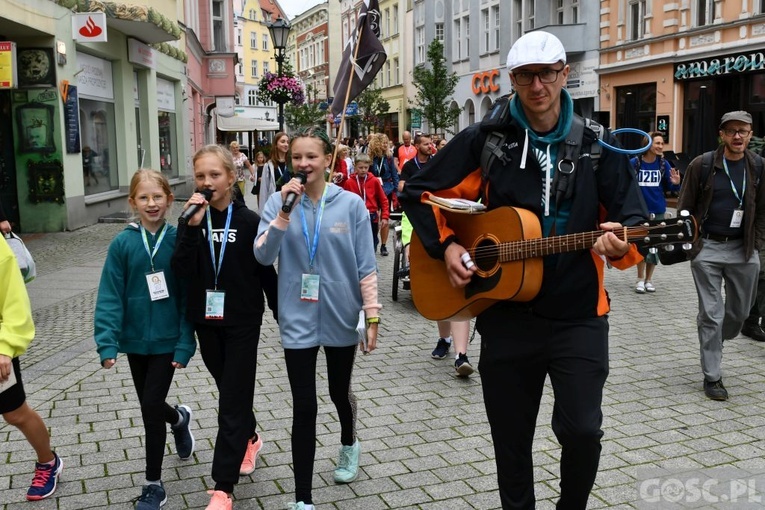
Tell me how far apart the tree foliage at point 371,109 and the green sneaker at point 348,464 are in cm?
4793

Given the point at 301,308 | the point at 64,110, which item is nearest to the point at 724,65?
the point at 64,110

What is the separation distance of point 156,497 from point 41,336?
4.46 meters

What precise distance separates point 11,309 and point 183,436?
50.6 inches

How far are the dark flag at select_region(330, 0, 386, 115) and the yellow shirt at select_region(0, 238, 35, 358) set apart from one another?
314 centimetres

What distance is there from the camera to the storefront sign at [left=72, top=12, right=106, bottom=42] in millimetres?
15961

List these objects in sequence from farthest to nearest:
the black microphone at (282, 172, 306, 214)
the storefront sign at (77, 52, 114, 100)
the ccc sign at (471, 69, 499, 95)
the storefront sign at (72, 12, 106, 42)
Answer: the ccc sign at (471, 69, 499, 95) → the storefront sign at (77, 52, 114, 100) → the storefront sign at (72, 12, 106, 42) → the black microphone at (282, 172, 306, 214)

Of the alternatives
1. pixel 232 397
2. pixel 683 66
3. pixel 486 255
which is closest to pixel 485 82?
pixel 683 66

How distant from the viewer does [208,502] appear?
4.11 metres

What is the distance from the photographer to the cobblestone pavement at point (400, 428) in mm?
4219

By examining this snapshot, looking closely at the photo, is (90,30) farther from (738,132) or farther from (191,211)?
(191,211)

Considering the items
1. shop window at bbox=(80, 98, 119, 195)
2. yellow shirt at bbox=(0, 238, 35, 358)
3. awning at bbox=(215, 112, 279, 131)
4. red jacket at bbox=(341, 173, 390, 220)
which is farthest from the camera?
awning at bbox=(215, 112, 279, 131)

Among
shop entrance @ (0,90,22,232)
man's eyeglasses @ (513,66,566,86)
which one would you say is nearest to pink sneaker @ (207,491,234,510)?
man's eyeglasses @ (513,66,566,86)

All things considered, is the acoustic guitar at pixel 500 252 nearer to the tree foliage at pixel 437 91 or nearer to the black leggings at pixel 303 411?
the black leggings at pixel 303 411

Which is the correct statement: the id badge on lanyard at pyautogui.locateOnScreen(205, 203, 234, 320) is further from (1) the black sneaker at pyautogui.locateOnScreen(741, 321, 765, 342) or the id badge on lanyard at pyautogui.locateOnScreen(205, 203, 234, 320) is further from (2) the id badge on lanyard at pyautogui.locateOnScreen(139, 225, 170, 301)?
(1) the black sneaker at pyautogui.locateOnScreen(741, 321, 765, 342)
